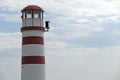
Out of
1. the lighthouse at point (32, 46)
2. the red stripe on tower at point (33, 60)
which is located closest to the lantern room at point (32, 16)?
the lighthouse at point (32, 46)

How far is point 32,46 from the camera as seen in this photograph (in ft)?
470

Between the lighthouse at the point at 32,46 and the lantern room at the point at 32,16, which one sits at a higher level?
the lantern room at the point at 32,16

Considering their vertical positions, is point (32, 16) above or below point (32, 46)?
above

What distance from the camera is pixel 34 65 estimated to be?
143 metres

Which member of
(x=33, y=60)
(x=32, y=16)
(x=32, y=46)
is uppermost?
Result: (x=32, y=16)

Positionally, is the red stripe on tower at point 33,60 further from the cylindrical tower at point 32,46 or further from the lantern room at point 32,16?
the lantern room at point 32,16

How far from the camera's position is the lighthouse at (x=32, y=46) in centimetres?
14312

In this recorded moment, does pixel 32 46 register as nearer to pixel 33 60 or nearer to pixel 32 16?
pixel 33 60

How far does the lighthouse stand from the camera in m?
143

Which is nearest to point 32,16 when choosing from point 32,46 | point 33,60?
point 32,46

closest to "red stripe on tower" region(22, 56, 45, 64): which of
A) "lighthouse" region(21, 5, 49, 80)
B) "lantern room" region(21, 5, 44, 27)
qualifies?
"lighthouse" region(21, 5, 49, 80)

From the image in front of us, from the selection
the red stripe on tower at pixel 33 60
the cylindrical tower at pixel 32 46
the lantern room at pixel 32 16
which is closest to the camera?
the red stripe on tower at pixel 33 60

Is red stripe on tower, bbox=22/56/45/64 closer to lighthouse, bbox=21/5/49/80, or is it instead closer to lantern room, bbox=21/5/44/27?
lighthouse, bbox=21/5/49/80

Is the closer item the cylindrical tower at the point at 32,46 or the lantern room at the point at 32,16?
the cylindrical tower at the point at 32,46
